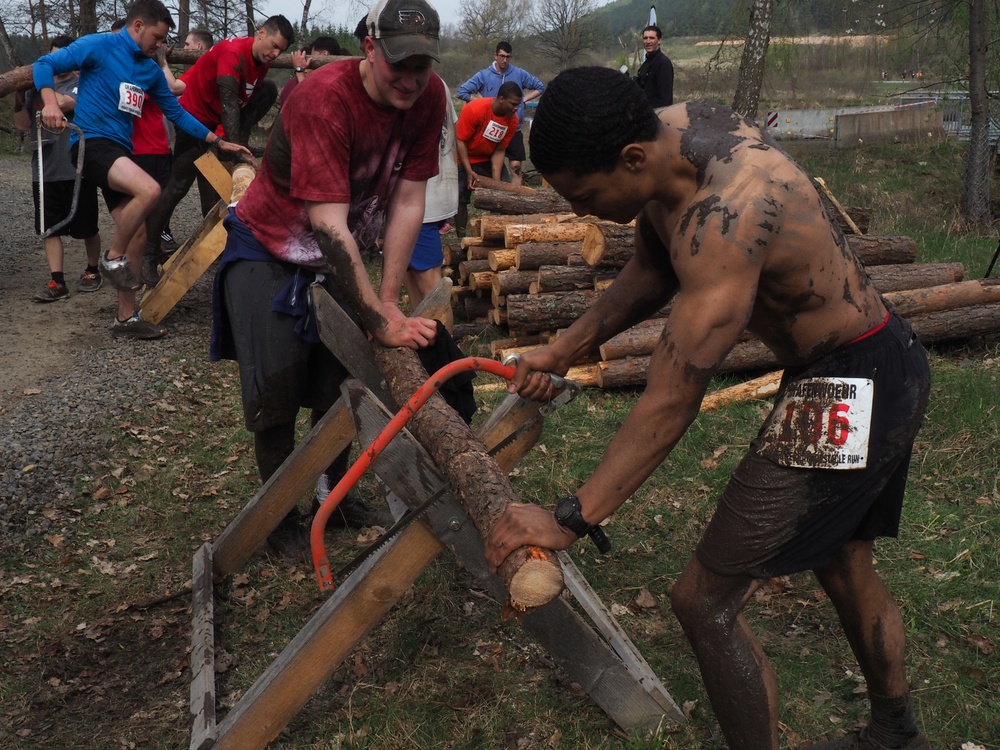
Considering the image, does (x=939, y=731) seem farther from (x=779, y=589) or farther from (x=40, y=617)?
(x=40, y=617)

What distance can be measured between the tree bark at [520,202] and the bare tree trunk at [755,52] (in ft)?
12.8

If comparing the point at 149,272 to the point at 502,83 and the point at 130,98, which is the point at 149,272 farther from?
the point at 502,83

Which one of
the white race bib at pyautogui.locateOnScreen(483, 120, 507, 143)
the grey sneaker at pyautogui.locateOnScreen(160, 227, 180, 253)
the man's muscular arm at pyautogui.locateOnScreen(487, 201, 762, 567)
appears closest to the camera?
the man's muscular arm at pyautogui.locateOnScreen(487, 201, 762, 567)

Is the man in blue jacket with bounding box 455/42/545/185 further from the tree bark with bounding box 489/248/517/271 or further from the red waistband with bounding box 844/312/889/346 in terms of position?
the red waistband with bounding box 844/312/889/346

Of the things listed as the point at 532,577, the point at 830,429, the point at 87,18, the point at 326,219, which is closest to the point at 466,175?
the point at 326,219

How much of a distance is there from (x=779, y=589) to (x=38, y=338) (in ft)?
20.4

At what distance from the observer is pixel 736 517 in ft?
8.11

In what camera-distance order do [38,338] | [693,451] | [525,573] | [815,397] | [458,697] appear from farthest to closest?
[38,338] → [693,451] → [458,697] → [815,397] → [525,573]

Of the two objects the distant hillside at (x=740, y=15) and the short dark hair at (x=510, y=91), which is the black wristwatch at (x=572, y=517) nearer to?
the short dark hair at (x=510, y=91)

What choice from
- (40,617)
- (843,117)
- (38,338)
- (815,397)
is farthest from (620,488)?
(843,117)

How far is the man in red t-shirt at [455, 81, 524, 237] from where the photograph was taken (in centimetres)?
966

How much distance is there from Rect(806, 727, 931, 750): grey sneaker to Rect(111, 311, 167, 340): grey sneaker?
6.28 metres

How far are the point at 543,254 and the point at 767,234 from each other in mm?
5194

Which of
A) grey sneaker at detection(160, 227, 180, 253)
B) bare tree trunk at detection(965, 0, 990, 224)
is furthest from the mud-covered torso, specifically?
bare tree trunk at detection(965, 0, 990, 224)
